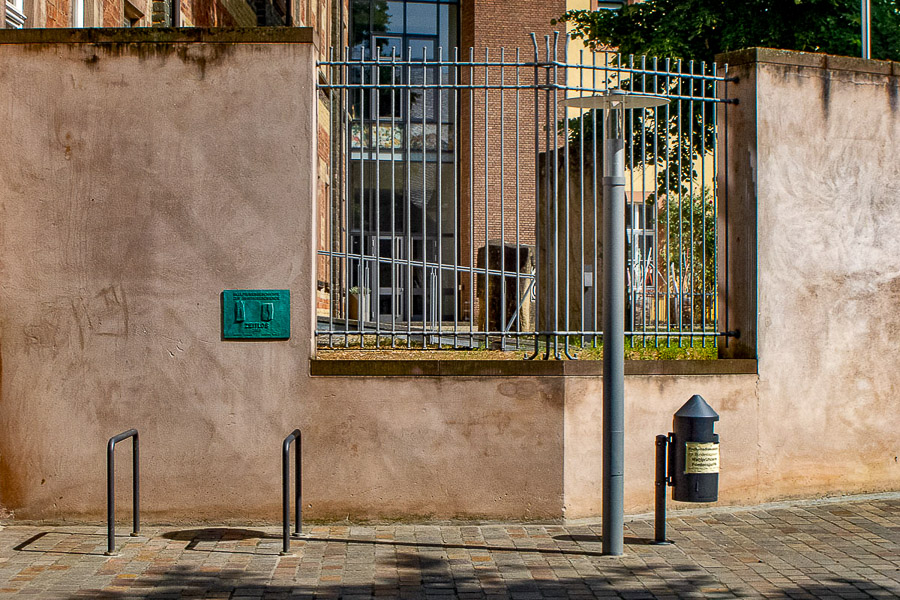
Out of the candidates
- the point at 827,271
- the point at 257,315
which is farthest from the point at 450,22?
the point at 257,315

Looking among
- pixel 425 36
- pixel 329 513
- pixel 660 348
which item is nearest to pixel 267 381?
pixel 329 513

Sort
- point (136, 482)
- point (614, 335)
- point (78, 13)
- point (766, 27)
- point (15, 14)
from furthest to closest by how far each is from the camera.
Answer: point (766, 27) < point (78, 13) < point (15, 14) < point (136, 482) < point (614, 335)

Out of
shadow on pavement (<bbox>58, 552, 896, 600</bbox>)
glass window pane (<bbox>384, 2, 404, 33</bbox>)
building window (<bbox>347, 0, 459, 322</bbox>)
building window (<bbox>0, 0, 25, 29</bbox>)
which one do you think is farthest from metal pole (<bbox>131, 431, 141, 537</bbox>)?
glass window pane (<bbox>384, 2, 404, 33</bbox>)

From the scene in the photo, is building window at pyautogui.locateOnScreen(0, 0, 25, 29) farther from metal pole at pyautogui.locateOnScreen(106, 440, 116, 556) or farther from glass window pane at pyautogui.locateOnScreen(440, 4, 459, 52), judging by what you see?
glass window pane at pyautogui.locateOnScreen(440, 4, 459, 52)

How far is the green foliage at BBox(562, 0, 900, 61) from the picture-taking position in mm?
21766

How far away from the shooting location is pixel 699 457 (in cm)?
715

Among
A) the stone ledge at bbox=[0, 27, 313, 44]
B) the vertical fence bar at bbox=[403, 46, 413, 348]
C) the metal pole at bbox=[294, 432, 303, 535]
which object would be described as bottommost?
the metal pole at bbox=[294, 432, 303, 535]

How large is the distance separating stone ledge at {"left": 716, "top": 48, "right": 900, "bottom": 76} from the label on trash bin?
11.3 feet

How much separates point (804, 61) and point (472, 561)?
16.8 feet

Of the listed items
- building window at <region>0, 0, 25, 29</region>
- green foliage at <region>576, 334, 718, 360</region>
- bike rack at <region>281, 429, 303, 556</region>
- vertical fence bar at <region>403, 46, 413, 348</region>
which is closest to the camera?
bike rack at <region>281, 429, 303, 556</region>

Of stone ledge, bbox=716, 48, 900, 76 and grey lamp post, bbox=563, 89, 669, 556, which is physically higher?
stone ledge, bbox=716, 48, 900, 76

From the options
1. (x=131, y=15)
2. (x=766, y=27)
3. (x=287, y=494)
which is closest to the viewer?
(x=287, y=494)

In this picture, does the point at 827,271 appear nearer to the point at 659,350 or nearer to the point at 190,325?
the point at 659,350

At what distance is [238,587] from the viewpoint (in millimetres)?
6070
